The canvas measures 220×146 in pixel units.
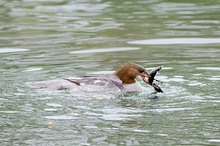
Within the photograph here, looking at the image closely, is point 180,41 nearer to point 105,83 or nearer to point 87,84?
point 105,83

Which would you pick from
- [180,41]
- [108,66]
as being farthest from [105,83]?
[180,41]

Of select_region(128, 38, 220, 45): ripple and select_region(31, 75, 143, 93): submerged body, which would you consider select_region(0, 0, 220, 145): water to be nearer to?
select_region(128, 38, 220, 45): ripple

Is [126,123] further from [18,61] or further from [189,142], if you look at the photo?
[18,61]

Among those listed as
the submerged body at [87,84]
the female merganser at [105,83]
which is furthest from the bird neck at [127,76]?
the submerged body at [87,84]

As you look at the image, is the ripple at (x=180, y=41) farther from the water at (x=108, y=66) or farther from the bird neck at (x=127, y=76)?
the bird neck at (x=127, y=76)

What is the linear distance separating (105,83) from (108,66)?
2.83m

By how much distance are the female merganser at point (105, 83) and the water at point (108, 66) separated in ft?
0.71

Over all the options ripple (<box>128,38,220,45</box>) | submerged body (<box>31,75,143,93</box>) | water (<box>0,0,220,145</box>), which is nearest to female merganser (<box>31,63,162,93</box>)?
submerged body (<box>31,75,143,93</box>)

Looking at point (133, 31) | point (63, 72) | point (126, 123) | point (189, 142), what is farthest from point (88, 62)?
point (189, 142)

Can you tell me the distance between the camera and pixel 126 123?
1026cm

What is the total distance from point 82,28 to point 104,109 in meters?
9.03

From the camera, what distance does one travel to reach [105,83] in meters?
12.3

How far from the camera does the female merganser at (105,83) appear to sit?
12.3 m

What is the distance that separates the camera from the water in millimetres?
9898
